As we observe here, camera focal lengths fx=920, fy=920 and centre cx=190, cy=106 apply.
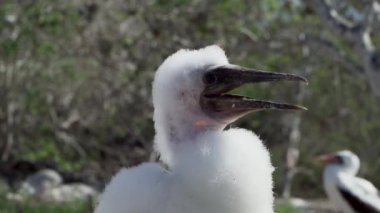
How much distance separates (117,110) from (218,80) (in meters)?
8.81

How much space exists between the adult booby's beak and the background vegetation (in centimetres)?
477

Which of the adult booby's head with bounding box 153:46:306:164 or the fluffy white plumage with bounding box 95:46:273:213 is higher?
the adult booby's head with bounding box 153:46:306:164

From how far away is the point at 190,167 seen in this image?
3027mm

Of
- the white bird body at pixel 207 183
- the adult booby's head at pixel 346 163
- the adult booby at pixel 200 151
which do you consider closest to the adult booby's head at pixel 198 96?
the adult booby at pixel 200 151

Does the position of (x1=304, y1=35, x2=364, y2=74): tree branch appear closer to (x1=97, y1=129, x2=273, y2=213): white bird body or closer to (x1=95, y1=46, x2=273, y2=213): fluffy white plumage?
(x1=95, y1=46, x2=273, y2=213): fluffy white plumage

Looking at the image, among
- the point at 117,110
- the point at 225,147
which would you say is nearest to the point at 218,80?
the point at 225,147

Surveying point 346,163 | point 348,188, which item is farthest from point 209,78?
point 346,163

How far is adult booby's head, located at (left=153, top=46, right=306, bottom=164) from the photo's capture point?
10.6 ft

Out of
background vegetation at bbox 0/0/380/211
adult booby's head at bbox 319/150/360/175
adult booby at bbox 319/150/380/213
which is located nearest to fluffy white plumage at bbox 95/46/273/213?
background vegetation at bbox 0/0/380/211

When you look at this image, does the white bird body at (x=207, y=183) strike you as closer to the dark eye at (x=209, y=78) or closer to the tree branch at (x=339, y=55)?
A: the dark eye at (x=209, y=78)

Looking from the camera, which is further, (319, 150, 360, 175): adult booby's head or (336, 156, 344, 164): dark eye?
(336, 156, 344, 164): dark eye

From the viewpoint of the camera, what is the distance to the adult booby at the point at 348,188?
10.1 meters

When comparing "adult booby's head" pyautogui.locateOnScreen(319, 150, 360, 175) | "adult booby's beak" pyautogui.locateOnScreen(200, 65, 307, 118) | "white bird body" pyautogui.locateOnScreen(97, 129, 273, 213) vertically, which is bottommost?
"white bird body" pyautogui.locateOnScreen(97, 129, 273, 213)

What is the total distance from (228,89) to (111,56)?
763 centimetres
